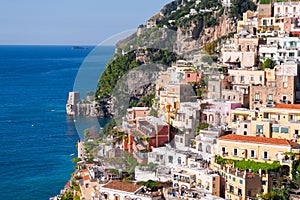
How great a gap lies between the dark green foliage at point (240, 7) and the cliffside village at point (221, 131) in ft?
28.4

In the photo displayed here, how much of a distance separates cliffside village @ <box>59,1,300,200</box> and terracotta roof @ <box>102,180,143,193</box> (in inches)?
0.6

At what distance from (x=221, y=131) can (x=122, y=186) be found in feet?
9.18

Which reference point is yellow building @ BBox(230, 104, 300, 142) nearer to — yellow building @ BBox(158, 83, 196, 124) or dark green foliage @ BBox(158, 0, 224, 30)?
yellow building @ BBox(158, 83, 196, 124)

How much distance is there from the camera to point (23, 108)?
1459 inches

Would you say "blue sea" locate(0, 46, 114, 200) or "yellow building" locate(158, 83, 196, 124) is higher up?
"yellow building" locate(158, 83, 196, 124)

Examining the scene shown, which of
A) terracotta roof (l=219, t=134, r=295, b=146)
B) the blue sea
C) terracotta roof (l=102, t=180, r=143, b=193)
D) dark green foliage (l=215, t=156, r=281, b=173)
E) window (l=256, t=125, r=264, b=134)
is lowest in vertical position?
the blue sea

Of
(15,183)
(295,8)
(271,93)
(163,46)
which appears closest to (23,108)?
(163,46)

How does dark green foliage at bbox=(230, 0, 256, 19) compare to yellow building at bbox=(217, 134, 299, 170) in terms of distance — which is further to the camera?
dark green foliage at bbox=(230, 0, 256, 19)

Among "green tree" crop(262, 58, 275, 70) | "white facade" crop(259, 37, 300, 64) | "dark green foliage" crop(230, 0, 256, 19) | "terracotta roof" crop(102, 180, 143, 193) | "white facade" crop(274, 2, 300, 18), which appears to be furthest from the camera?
"dark green foliage" crop(230, 0, 256, 19)

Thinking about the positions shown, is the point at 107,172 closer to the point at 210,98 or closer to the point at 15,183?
the point at 210,98

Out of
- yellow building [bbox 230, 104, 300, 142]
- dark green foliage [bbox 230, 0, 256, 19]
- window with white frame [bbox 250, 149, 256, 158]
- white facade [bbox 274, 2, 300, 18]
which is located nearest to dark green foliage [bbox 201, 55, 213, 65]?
white facade [bbox 274, 2, 300, 18]

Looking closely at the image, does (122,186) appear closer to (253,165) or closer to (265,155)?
(253,165)

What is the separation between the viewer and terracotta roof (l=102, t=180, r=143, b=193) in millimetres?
13914

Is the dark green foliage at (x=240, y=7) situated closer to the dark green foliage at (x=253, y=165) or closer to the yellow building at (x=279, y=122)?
the yellow building at (x=279, y=122)
